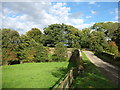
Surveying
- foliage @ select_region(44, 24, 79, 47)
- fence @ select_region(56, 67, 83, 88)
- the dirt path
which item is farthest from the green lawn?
foliage @ select_region(44, 24, 79, 47)

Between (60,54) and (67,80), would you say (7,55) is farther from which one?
(67,80)

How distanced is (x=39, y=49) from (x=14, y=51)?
511cm

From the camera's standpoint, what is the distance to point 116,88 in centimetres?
446

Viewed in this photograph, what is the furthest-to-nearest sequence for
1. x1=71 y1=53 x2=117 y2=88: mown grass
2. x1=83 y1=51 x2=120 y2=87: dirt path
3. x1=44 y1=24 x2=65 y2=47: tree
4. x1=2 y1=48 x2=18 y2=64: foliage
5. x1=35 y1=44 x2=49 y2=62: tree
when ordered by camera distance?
x1=44 y1=24 x2=65 y2=47: tree
x1=35 y1=44 x2=49 y2=62: tree
x1=2 y1=48 x2=18 y2=64: foliage
x1=83 y1=51 x2=120 y2=87: dirt path
x1=71 y1=53 x2=117 y2=88: mown grass

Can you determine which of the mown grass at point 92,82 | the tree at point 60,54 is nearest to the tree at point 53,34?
the tree at point 60,54

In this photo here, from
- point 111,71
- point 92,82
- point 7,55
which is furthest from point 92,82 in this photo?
point 7,55

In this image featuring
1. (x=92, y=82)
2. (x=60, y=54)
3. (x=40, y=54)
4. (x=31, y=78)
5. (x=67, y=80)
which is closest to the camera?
(x=67, y=80)

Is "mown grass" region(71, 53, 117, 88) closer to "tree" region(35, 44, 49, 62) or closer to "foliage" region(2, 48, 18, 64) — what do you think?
"foliage" region(2, 48, 18, 64)

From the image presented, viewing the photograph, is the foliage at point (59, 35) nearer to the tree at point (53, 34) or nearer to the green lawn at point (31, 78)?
the tree at point (53, 34)

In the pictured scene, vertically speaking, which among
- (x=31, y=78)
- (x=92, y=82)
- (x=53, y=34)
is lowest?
(x=31, y=78)

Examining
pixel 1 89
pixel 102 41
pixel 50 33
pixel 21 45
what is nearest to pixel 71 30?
pixel 50 33

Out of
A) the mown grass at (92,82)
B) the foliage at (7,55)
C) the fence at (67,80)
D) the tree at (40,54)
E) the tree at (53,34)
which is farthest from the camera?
the tree at (53,34)

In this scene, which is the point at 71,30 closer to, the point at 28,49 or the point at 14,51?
the point at 28,49

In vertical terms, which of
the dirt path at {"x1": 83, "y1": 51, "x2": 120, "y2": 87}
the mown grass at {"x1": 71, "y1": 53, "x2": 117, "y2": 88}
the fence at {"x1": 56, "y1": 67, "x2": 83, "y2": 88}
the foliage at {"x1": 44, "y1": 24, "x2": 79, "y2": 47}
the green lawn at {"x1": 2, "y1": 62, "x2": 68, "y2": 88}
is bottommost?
the green lawn at {"x1": 2, "y1": 62, "x2": 68, "y2": 88}
